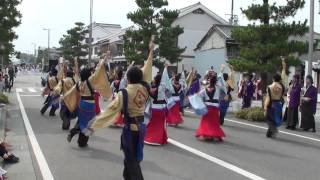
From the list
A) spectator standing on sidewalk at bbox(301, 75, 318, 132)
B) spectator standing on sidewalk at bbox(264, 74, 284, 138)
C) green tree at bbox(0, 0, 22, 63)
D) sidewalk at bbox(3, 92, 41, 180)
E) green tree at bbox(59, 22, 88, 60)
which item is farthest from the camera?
green tree at bbox(59, 22, 88, 60)

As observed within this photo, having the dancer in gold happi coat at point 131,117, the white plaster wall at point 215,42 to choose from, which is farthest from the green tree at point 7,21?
the white plaster wall at point 215,42

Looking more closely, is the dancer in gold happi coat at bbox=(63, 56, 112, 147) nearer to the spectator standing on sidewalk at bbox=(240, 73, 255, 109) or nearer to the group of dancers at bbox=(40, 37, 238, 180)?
the group of dancers at bbox=(40, 37, 238, 180)

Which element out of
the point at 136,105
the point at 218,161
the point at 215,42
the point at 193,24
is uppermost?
the point at 193,24

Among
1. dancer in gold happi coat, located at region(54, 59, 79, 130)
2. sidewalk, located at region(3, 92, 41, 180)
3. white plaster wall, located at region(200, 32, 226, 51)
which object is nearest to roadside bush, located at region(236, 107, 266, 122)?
dancer in gold happi coat, located at region(54, 59, 79, 130)

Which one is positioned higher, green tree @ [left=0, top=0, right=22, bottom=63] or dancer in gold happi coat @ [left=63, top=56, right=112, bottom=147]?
green tree @ [left=0, top=0, right=22, bottom=63]

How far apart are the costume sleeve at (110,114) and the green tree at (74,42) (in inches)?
2107

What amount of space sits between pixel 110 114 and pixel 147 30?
89.7 ft

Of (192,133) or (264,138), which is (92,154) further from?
(264,138)

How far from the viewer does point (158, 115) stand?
11.5 m

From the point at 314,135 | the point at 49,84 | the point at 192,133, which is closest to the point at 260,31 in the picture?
the point at 314,135

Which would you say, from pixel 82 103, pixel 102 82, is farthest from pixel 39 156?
pixel 102 82

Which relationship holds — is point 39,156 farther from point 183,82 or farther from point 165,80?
point 183,82

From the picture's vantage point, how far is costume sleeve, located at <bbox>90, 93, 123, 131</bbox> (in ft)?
22.1

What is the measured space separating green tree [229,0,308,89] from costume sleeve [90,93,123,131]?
40.0 ft
